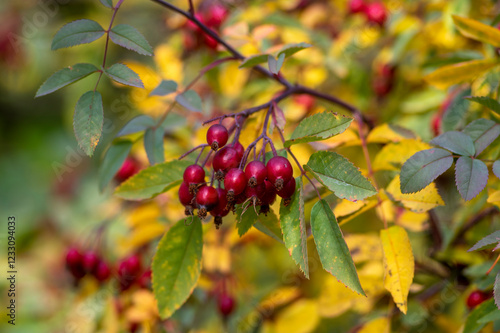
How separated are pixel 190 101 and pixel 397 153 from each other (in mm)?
423

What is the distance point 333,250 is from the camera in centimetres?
62

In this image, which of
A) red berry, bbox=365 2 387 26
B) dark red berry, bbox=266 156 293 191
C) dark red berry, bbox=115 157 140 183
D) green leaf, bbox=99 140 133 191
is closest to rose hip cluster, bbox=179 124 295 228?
dark red berry, bbox=266 156 293 191

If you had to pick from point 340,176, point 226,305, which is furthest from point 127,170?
point 340,176

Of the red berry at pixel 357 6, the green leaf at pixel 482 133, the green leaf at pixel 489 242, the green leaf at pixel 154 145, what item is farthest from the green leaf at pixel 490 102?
the red berry at pixel 357 6

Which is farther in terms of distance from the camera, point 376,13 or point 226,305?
point 376,13

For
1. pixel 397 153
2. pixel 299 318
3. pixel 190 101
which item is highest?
pixel 190 101

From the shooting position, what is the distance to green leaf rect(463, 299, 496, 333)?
0.70 m

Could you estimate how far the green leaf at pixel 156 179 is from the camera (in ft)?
2.47

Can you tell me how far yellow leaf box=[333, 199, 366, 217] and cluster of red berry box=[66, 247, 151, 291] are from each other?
0.71 meters

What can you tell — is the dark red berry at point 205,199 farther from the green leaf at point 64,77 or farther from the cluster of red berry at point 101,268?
the cluster of red berry at point 101,268

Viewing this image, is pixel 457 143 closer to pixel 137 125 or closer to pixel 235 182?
pixel 235 182

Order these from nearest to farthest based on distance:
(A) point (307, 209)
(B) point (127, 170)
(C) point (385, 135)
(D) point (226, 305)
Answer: (C) point (385, 135), (A) point (307, 209), (D) point (226, 305), (B) point (127, 170)

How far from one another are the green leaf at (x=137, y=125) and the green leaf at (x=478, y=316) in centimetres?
70

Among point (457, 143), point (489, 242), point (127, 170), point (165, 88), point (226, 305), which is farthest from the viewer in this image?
point (127, 170)
